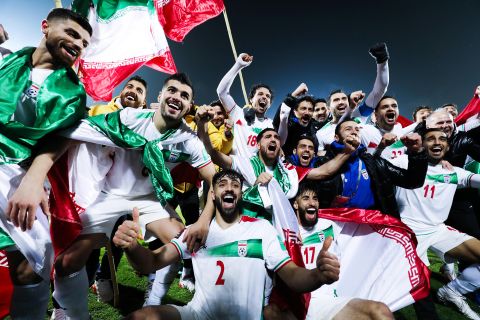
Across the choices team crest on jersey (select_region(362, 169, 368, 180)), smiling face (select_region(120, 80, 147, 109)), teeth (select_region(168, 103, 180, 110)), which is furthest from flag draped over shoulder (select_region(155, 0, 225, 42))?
team crest on jersey (select_region(362, 169, 368, 180))

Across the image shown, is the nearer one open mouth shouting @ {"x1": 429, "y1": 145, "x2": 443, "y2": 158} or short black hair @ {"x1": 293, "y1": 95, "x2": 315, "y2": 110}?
open mouth shouting @ {"x1": 429, "y1": 145, "x2": 443, "y2": 158}

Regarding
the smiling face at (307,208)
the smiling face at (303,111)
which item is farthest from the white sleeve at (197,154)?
the smiling face at (303,111)

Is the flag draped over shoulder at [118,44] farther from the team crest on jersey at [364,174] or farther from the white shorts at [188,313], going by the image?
the white shorts at [188,313]

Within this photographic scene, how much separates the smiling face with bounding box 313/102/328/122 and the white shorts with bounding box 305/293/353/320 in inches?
137

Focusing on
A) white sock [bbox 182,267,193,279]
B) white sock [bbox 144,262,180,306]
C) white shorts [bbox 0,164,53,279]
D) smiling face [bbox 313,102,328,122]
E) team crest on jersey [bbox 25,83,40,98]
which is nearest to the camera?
white shorts [bbox 0,164,53,279]

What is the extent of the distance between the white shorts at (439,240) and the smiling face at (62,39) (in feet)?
12.6

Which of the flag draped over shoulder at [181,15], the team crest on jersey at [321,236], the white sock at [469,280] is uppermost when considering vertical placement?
the flag draped over shoulder at [181,15]

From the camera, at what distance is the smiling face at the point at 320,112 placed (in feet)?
18.3

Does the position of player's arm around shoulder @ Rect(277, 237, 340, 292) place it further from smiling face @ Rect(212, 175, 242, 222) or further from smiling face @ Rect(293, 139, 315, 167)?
smiling face @ Rect(293, 139, 315, 167)

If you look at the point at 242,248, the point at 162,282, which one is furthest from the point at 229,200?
the point at 162,282

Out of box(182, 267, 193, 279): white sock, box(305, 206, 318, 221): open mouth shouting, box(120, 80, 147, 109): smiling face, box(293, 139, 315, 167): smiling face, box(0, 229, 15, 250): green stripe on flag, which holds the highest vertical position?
box(120, 80, 147, 109): smiling face

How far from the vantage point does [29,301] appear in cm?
196

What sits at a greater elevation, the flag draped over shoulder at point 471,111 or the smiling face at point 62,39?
the smiling face at point 62,39

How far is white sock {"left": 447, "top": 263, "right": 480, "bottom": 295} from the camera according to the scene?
137 inches
